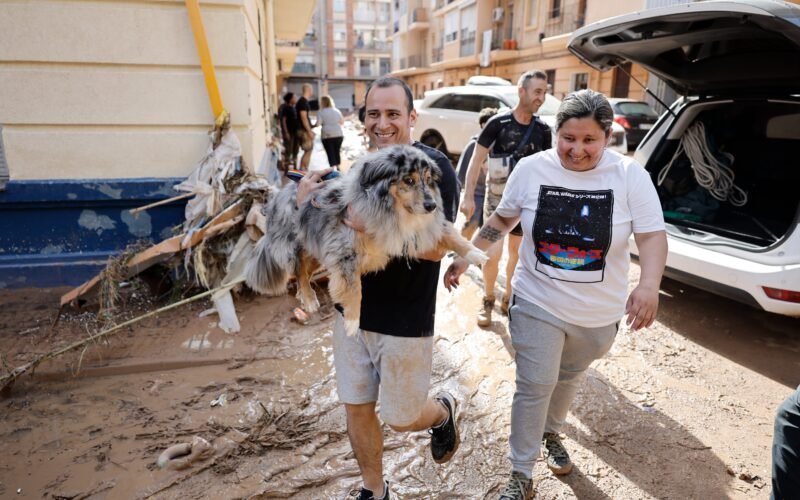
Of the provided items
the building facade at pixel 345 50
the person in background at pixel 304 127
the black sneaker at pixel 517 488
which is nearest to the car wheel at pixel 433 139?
the person in background at pixel 304 127

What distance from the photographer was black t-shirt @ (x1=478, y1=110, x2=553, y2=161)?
14.1 ft

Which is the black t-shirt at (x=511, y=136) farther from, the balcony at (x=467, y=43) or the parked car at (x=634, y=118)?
the balcony at (x=467, y=43)

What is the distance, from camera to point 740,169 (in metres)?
5.28

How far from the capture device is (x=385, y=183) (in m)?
Result: 1.98

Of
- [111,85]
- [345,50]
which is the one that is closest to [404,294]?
[111,85]

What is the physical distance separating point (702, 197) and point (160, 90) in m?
6.09

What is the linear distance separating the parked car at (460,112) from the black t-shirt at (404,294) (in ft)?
31.3

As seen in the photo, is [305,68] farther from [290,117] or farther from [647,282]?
[647,282]

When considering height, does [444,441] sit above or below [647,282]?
below

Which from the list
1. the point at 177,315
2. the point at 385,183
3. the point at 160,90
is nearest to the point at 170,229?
the point at 177,315

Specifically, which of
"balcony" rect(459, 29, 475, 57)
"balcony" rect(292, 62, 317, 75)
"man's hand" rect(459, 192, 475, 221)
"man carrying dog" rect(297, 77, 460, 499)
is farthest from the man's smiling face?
"balcony" rect(292, 62, 317, 75)

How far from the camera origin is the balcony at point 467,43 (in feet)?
110

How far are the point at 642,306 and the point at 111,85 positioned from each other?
5376 mm

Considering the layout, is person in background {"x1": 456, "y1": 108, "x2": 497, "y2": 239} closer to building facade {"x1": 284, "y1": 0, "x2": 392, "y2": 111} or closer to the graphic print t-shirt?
the graphic print t-shirt
